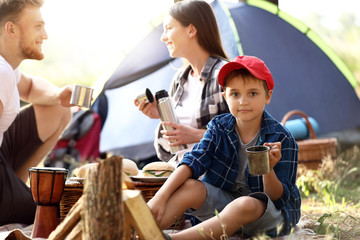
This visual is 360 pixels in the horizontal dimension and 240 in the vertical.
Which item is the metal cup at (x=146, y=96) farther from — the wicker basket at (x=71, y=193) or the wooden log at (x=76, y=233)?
the wooden log at (x=76, y=233)

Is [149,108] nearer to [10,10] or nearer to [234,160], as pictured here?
[234,160]

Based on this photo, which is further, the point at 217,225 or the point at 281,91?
the point at 281,91

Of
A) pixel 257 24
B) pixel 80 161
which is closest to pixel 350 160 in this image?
pixel 257 24

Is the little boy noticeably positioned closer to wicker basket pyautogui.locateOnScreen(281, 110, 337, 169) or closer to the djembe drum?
the djembe drum

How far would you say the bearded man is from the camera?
2672 mm

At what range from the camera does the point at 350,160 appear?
4.20 m

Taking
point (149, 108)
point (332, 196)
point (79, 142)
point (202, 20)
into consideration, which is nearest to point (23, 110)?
point (149, 108)

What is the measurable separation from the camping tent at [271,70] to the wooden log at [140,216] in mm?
2457

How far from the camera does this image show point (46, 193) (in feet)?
7.41

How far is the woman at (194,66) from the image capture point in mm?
2730

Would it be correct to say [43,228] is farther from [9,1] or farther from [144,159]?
[144,159]

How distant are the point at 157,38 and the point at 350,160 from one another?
1908 millimetres

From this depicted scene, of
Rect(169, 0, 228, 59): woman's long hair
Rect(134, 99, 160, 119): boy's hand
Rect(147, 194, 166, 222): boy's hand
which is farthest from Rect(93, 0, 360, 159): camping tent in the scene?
Rect(147, 194, 166, 222): boy's hand

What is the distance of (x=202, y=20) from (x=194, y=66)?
260mm
